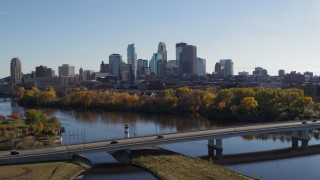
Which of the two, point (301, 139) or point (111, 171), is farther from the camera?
point (301, 139)

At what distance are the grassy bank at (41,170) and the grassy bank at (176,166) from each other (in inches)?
203

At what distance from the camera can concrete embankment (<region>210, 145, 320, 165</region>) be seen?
3716 centimetres

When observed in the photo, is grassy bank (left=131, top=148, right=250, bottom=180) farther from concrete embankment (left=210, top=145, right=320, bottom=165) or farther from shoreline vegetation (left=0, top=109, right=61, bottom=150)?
shoreline vegetation (left=0, top=109, right=61, bottom=150)

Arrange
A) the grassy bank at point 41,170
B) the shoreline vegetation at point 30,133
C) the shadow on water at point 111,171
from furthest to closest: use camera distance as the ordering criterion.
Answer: the shoreline vegetation at point 30,133
the shadow on water at point 111,171
the grassy bank at point 41,170

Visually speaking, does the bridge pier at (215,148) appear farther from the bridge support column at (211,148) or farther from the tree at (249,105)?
the tree at (249,105)

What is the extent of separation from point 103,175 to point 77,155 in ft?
11.3

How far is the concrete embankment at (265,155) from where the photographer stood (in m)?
37.2

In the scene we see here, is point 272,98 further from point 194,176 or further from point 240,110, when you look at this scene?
point 194,176

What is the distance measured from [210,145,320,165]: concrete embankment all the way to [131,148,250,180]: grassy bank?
11.9 ft

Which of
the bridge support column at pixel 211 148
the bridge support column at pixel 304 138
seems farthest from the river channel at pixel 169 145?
the bridge support column at pixel 304 138

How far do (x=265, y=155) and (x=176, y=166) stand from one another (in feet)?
36.8

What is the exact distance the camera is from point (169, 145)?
140 ft

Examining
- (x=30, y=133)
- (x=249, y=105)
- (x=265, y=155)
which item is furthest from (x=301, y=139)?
(x=30, y=133)

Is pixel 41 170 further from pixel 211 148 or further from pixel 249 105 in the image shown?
pixel 249 105
